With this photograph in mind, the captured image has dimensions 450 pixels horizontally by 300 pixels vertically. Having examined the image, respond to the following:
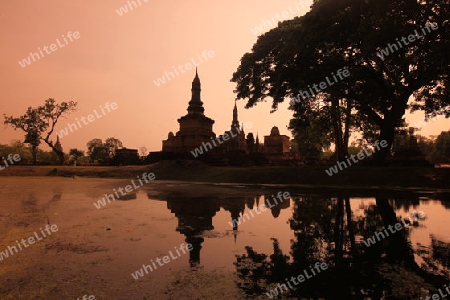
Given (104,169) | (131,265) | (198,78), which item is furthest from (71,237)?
(198,78)

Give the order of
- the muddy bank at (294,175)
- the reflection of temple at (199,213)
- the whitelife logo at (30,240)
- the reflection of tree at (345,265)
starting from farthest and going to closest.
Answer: the muddy bank at (294,175) < the reflection of temple at (199,213) < the whitelife logo at (30,240) < the reflection of tree at (345,265)

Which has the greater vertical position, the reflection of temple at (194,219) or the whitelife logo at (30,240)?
the whitelife logo at (30,240)

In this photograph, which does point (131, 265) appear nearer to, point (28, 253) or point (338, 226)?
point (28, 253)

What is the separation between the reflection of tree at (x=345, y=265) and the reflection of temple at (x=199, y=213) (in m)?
1.03

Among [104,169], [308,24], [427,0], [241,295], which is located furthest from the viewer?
[104,169]

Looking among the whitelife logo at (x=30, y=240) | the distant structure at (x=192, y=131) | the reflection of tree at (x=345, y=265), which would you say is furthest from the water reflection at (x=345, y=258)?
the distant structure at (x=192, y=131)

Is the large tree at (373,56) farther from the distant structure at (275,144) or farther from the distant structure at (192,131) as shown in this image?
the distant structure at (275,144)

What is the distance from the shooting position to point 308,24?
18.6 m

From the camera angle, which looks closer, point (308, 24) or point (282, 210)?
point (282, 210)

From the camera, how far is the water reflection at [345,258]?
3332 mm

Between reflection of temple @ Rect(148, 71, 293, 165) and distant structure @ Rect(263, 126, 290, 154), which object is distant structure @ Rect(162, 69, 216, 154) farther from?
distant structure @ Rect(263, 126, 290, 154)

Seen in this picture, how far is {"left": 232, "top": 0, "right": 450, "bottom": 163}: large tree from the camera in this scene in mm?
15031

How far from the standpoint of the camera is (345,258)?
4.38m

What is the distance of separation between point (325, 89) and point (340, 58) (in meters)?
2.26
